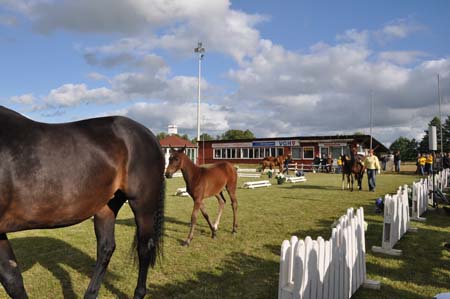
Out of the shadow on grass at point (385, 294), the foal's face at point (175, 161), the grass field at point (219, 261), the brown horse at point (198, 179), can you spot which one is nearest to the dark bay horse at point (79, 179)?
the grass field at point (219, 261)

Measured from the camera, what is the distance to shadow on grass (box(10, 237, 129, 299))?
470 cm

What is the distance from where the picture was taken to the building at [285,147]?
36.2m

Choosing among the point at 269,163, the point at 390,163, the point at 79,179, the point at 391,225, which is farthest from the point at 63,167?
the point at 390,163

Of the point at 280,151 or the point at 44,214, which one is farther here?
the point at 280,151

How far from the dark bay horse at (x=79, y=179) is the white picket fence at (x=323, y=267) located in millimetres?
1686

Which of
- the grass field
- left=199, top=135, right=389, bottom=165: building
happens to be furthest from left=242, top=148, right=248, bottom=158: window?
the grass field

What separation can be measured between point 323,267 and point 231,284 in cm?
171

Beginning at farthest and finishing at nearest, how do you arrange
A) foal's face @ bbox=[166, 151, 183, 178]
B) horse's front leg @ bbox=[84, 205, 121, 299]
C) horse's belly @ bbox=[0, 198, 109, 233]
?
foal's face @ bbox=[166, 151, 183, 178]
horse's front leg @ bbox=[84, 205, 121, 299]
horse's belly @ bbox=[0, 198, 109, 233]

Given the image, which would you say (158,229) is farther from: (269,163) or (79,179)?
(269,163)

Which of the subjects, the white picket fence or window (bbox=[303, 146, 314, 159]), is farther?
window (bbox=[303, 146, 314, 159])

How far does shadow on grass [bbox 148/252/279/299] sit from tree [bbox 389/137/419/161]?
99456 millimetres

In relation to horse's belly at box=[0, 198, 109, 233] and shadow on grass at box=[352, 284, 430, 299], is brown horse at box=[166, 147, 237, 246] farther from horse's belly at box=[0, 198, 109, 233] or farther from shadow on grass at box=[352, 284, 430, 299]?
horse's belly at box=[0, 198, 109, 233]

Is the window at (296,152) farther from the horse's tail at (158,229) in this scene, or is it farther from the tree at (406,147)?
the tree at (406,147)

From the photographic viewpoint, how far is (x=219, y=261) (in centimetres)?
580
